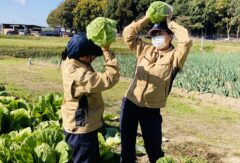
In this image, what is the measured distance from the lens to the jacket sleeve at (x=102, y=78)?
119 inches

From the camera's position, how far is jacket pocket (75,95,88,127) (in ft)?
10.5

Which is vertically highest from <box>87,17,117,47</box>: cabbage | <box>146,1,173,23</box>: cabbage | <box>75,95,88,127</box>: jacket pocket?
<box>146,1,173,23</box>: cabbage

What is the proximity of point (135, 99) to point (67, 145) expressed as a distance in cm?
76

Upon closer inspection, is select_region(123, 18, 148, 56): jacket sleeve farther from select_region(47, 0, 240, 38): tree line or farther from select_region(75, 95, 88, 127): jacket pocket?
select_region(47, 0, 240, 38): tree line

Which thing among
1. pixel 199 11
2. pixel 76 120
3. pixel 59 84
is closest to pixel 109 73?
pixel 76 120

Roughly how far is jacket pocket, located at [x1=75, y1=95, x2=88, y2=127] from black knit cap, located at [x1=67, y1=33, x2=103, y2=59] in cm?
34

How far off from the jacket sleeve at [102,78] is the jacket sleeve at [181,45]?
0.76 m

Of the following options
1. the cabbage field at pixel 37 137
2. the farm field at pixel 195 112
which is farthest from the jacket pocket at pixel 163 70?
the farm field at pixel 195 112

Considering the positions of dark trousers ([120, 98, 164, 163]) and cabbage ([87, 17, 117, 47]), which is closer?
cabbage ([87, 17, 117, 47])

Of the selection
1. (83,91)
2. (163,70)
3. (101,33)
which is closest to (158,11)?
(163,70)

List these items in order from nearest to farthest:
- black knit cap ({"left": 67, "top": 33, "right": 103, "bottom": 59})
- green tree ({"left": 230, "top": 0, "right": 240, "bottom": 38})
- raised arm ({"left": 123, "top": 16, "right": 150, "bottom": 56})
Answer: black knit cap ({"left": 67, "top": 33, "right": 103, "bottom": 59})
raised arm ({"left": 123, "top": 16, "right": 150, "bottom": 56})
green tree ({"left": 230, "top": 0, "right": 240, "bottom": 38})

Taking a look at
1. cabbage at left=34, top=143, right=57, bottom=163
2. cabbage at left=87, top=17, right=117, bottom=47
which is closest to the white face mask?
cabbage at left=87, top=17, right=117, bottom=47

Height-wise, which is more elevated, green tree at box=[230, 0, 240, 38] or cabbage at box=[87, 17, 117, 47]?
green tree at box=[230, 0, 240, 38]

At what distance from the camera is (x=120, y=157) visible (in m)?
4.10
